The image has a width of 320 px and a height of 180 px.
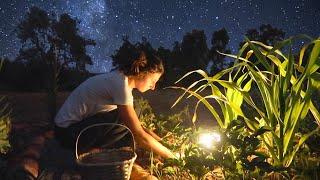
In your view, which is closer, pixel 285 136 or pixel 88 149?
pixel 285 136

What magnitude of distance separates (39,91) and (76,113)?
25.9 ft

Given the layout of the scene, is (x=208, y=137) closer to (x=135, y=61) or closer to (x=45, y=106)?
(x=135, y=61)

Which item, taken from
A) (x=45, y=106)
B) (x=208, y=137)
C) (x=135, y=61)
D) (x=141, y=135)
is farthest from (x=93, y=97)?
(x=45, y=106)

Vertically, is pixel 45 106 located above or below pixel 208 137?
below

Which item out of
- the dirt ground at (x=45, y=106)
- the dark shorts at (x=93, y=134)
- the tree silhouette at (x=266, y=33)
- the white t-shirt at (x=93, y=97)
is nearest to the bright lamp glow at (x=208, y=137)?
the white t-shirt at (x=93, y=97)

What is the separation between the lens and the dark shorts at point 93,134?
308 centimetres

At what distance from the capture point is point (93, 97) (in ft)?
10.2

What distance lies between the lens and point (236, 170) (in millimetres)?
2096

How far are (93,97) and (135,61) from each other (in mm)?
416

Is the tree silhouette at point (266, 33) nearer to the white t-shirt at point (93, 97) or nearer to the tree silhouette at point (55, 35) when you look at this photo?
the tree silhouette at point (55, 35)

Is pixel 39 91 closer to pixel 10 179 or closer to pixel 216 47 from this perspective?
pixel 216 47

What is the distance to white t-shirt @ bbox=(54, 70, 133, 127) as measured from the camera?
2988 mm

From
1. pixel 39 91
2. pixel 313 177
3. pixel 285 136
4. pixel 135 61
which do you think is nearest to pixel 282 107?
pixel 285 136

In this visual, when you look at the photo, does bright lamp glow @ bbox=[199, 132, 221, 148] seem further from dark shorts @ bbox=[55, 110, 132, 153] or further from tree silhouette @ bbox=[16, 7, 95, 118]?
tree silhouette @ bbox=[16, 7, 95, 118]
